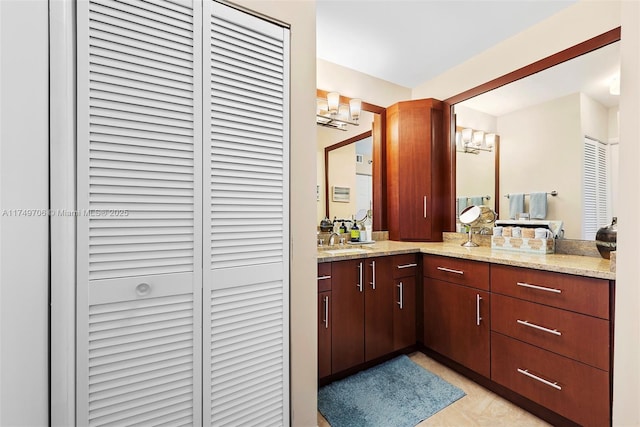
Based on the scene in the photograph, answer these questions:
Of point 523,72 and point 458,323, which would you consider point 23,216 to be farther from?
point 523,72

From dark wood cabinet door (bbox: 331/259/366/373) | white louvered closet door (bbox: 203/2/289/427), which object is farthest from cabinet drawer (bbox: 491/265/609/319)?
white louvered closet door (bbox: 203/2/289/427)

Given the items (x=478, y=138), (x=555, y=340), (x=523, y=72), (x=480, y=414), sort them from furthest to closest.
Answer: (x=478, y=138), (x=523, y=72), (x=480, y=414), (x=555, y=340)

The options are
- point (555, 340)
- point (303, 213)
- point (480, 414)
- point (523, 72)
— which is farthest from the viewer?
point (523, 72)

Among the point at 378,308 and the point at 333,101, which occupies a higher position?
the point at 333,101

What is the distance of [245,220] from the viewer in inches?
47.3

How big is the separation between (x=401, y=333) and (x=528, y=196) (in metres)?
1.52

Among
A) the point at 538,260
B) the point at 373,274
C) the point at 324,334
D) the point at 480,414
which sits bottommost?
the point at 480,414

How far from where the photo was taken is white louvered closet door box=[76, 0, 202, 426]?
92 cm

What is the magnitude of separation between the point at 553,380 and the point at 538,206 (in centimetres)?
125

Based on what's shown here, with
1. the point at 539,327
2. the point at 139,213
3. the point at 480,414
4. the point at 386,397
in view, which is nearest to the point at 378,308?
the point at 386,397

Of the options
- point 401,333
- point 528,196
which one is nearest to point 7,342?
point 401,333

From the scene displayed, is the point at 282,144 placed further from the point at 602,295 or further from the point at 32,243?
the point at 602,295

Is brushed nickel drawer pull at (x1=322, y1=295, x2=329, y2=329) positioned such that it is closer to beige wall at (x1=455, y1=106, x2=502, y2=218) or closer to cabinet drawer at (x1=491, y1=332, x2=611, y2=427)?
cabinet drawer at (x1=491, y1=332, x2=611, y2=427)

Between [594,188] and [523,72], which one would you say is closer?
[594,188]
